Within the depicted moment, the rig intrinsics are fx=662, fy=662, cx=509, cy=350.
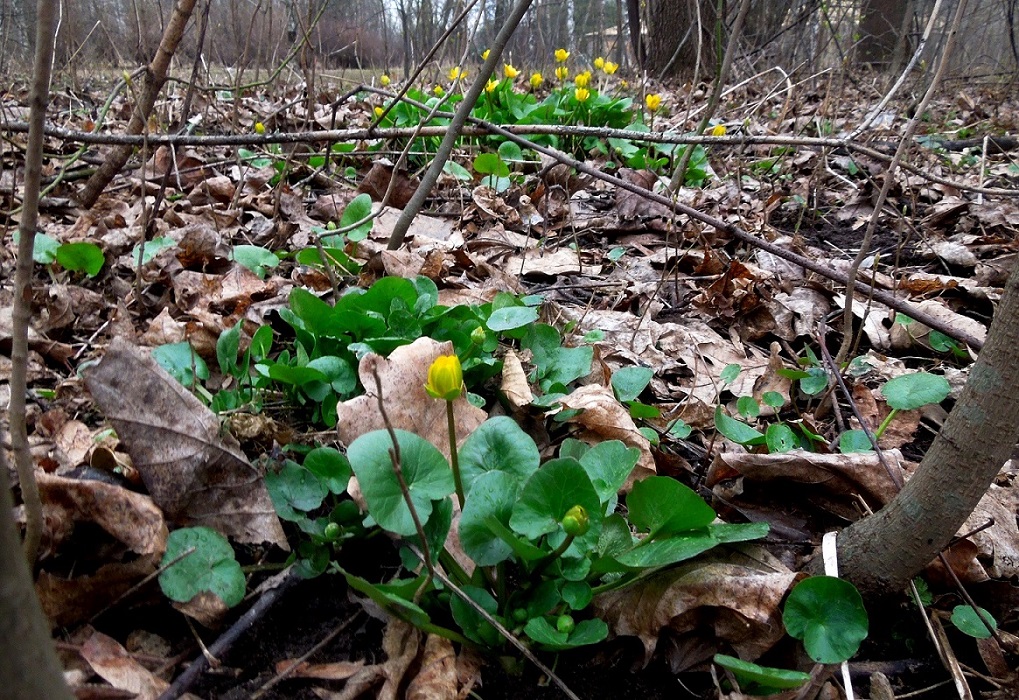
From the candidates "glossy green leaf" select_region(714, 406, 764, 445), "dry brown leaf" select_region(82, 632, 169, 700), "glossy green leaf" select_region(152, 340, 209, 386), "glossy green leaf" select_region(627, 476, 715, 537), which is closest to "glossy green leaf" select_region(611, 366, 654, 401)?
"glossy green leaf" select_region(714, 406, 764, 445)

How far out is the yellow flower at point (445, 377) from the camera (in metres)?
0.87

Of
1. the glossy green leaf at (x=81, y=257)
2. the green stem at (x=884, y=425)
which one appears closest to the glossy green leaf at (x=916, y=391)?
the green stem at (x=884, y=425)

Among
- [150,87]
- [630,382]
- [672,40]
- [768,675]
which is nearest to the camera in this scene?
[768,675]

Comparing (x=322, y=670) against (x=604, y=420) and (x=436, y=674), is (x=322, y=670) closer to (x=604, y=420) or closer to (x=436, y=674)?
(x=436, y=674)

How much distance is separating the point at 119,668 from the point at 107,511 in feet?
0.78

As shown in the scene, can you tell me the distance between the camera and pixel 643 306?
2213mm

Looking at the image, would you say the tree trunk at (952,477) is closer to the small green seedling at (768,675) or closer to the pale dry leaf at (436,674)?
the small green seedling at (768,675)

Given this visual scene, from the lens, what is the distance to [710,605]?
1.04 metres

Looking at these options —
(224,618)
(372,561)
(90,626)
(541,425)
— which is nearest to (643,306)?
(541,425)

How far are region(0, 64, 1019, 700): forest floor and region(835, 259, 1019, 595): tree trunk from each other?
0.12 metres

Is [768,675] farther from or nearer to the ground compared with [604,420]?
nearer to the ground

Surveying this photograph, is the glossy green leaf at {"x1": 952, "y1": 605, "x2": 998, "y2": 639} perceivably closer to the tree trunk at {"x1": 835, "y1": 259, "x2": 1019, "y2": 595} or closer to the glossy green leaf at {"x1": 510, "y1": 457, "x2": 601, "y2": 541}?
the tree trunk at {"x1": 835, "y1": 259, "x2": 1019, "y2": 595}

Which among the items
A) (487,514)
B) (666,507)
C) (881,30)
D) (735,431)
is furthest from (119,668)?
(881,30)

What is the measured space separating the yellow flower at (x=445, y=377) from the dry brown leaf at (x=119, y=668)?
1.85 feet
